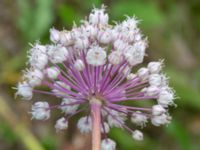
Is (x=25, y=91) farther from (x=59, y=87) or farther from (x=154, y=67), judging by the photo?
(x=154, y=67)

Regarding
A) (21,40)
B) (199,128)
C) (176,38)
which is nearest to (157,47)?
(176,38)

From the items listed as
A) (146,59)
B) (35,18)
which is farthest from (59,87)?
(146,59)

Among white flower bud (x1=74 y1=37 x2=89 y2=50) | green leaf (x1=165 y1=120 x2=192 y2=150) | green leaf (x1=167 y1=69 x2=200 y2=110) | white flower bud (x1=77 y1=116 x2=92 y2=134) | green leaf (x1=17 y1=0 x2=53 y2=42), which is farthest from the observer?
green leaf (x1=167 y1=69 x2=200 y2=110)

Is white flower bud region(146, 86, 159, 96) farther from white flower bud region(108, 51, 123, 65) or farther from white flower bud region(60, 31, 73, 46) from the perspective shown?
white flower bud region(60, 31, 73, 46)

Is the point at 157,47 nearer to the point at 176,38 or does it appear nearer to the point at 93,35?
the point at 176,38

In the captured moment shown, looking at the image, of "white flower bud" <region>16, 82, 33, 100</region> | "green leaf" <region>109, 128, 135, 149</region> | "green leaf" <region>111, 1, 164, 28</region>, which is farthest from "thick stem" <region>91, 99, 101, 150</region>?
"green leaf" <region>111, 1, 164, 28</region>

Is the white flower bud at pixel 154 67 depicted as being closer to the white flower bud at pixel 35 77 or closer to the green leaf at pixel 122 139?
the white flower bud at pixel 35 77

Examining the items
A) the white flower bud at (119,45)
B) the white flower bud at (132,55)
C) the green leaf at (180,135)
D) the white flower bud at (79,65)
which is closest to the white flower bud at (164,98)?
the white flower bud at (132,55)
